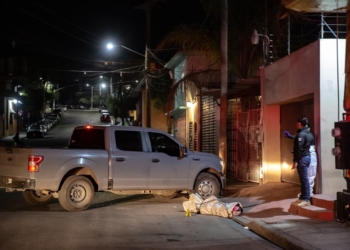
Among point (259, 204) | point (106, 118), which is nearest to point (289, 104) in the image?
point (259, 204)

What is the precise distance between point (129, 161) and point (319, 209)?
4589 millimetres

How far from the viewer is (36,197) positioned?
12.4 meters

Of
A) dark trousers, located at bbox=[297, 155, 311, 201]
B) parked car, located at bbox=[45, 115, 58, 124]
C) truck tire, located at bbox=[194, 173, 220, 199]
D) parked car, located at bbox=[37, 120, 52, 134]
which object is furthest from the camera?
parked car, located at bbox=[45, 115, 58, 124]

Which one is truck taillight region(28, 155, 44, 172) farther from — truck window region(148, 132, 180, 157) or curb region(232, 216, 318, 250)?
curb region(232, 216, 318, 250)

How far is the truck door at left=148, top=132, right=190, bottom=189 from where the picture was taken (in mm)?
12594

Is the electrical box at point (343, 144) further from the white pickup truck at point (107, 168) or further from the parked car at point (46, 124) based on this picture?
the parked car at point (46, 124)

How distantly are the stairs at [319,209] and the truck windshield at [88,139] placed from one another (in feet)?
15.8

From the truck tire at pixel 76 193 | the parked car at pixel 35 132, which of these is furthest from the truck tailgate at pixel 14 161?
the parked car at pixel 35 132

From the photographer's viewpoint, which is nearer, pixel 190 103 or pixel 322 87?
pixel 322 87

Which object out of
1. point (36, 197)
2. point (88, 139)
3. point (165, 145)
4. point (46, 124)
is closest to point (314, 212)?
point (165, 145)

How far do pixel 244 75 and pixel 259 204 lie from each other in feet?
26.2

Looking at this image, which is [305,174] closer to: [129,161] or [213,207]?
[213,207]

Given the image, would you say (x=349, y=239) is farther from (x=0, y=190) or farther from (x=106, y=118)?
Answer: (x=106, y=118)

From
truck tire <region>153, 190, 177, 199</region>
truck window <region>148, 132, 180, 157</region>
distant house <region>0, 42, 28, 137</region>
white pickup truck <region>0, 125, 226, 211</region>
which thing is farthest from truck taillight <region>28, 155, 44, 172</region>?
distant house <region>0, 42, 28, 137</region>
